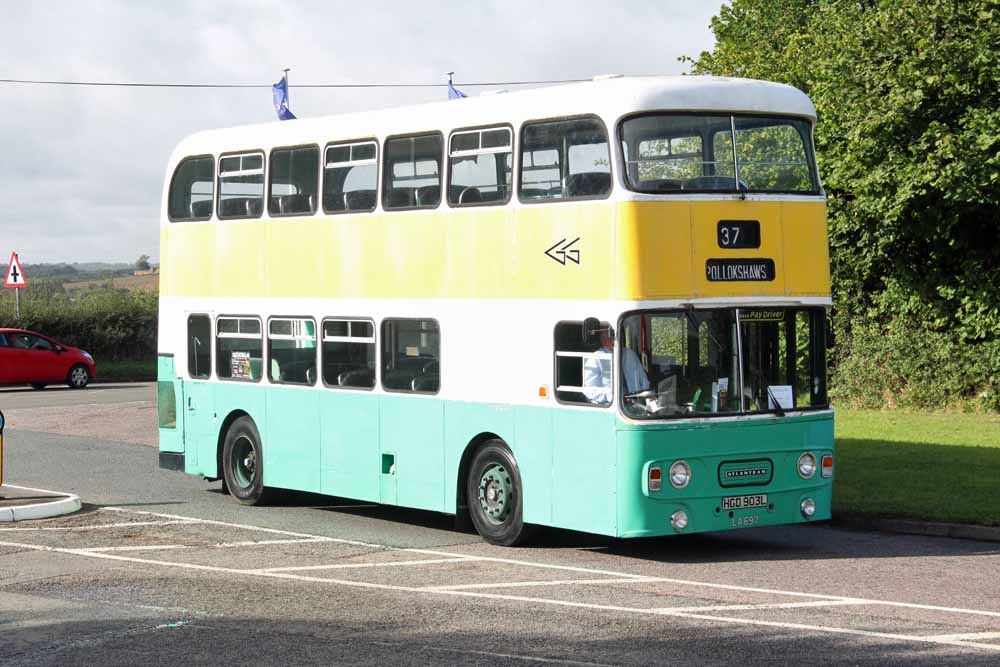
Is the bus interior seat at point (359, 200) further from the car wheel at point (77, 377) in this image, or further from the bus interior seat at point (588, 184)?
the car wheel at point (77, 377)

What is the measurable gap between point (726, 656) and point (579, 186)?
5.28 meters

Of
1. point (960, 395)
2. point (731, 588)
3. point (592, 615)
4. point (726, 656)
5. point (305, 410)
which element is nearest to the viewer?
point (726, 656)

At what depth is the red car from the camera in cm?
3962

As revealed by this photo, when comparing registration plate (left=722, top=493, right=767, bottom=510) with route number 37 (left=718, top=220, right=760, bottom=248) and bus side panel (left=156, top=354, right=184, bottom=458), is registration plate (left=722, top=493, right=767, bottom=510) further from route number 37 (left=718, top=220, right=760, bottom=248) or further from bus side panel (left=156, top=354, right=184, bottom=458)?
bus side panel (left=156, top=354, right=184, bottom=458)

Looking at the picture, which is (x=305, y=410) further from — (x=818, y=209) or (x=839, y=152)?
(x=839, y=152)

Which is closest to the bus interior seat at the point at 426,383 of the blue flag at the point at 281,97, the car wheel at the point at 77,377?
the blue flag at the point at 281,97

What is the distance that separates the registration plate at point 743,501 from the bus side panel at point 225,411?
613 centimetres

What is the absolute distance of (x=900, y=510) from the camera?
15812mm

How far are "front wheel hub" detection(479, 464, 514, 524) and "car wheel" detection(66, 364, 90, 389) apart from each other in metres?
28.1

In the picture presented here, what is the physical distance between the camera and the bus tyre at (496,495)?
14.3 meters

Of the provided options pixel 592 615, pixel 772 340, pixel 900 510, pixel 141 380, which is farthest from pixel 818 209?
pixel 141 380

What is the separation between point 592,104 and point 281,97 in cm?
2140

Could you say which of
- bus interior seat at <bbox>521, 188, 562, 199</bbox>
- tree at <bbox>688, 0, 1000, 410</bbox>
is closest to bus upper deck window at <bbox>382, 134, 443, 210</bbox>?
bus interior seat at <bbox>521, 188, 562, 199</bbox>

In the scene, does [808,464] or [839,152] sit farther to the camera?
[839,152]
